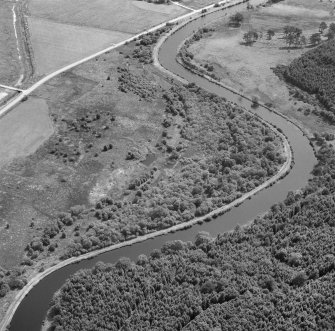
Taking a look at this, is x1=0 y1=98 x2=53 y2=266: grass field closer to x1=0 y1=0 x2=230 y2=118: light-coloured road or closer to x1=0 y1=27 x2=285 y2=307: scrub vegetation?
x1=0 y1=27 x2=285 y2=307: scrub vegetation

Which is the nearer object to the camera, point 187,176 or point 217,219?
point 217,219

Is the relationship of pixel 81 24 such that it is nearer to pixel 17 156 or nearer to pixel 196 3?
pixel 196 3

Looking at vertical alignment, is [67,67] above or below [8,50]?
below

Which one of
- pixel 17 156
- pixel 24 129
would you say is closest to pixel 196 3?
pixel 24 129

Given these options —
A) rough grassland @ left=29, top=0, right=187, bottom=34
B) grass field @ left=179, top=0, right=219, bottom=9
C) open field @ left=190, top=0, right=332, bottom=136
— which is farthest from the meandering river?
grass field @ left=179, top=0, right=219, bottom=9

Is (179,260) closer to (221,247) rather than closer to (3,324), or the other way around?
(221,247)

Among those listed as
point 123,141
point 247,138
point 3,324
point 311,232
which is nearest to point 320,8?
point 247,138

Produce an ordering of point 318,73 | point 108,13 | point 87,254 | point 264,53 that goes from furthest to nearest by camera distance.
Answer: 1. point 108,13
2. point 264,53
3. point 318,73
4. point 87,254
